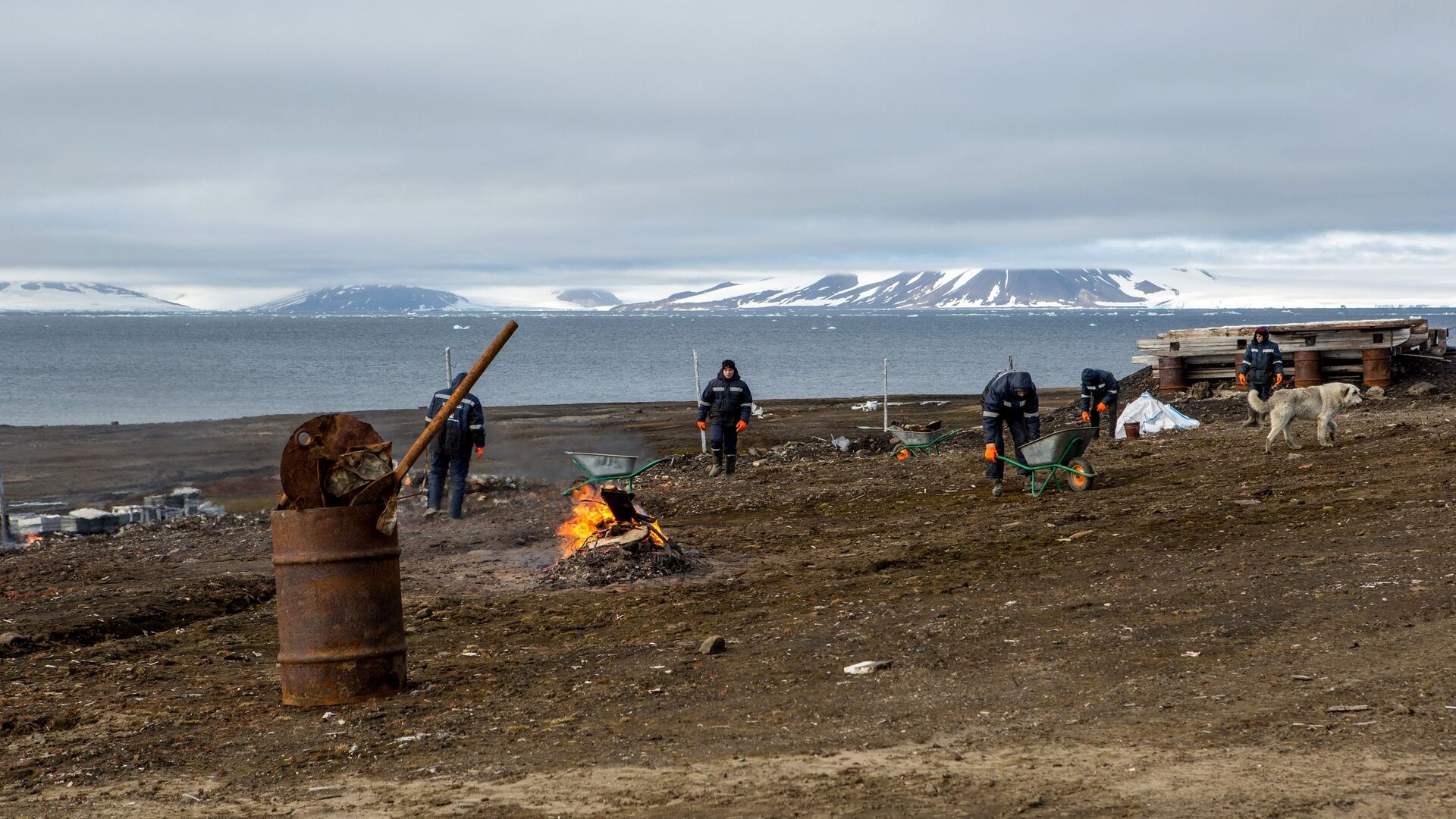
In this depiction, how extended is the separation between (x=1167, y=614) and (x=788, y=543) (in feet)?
16.2

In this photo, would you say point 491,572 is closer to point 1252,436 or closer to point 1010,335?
point 1252,436

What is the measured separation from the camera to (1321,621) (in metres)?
7.56

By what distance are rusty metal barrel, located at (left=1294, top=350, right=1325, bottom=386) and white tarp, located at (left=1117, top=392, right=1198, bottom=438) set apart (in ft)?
12.3

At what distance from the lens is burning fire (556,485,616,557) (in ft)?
39.3

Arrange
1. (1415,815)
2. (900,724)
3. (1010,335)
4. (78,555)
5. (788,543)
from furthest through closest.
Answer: (1010,335) < (78,555) < (788,543) < (900,724) < (1415,815)

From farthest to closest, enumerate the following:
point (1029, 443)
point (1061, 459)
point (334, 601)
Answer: point (1061, 459)
point (1029, 443)
point (334, 601)

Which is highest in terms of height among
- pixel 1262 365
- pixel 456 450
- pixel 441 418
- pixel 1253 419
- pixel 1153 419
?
pixel 441 418

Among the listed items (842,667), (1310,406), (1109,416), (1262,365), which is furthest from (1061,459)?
(1262,365)

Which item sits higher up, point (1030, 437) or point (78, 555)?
point (1030, 437)

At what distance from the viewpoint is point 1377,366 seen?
2334 centimetres

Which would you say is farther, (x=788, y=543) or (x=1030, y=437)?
(x=1030, y=437)

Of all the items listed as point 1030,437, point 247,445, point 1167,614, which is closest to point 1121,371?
point 247,445

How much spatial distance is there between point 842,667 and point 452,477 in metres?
8.95

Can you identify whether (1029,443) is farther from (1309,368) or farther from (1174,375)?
(1174,375)
